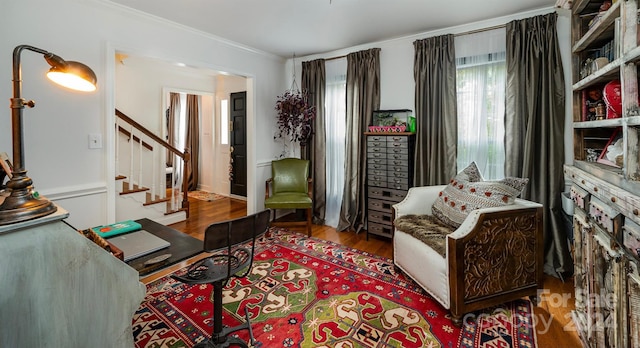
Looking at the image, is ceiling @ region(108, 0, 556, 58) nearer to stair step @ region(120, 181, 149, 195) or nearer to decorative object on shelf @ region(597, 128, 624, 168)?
decorative object on shelf @ region(597, 128, 624, 168)

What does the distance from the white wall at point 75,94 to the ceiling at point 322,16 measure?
0.22m

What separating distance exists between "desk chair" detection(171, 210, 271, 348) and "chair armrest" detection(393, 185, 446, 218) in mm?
1495

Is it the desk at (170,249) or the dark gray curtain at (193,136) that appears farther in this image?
the dark gray curtain at (193,136)

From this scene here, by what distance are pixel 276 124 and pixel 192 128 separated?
→ 300 centimetres

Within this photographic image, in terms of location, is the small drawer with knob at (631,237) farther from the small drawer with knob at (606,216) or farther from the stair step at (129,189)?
the stair step at (129,189)

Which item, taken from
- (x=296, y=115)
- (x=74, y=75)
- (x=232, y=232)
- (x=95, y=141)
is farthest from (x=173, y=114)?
(x=232, y=232)

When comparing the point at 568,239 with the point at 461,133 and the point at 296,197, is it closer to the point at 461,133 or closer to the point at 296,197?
the point at 461,133

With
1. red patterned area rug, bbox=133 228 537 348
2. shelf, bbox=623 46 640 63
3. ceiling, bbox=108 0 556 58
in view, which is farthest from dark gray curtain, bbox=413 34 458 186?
shelf, bbox=623 46 640 63

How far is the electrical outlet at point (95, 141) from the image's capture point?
2506 mm

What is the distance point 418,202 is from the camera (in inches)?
108

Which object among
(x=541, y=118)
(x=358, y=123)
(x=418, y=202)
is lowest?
(x=418, y=202)

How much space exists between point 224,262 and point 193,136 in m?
5.38

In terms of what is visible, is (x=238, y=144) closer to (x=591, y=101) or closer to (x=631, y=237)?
(x=591, y=101)

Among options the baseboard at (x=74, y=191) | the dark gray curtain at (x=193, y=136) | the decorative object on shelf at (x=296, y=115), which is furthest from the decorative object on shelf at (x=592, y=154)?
the dark gray curtain at (x=193, y=136)
